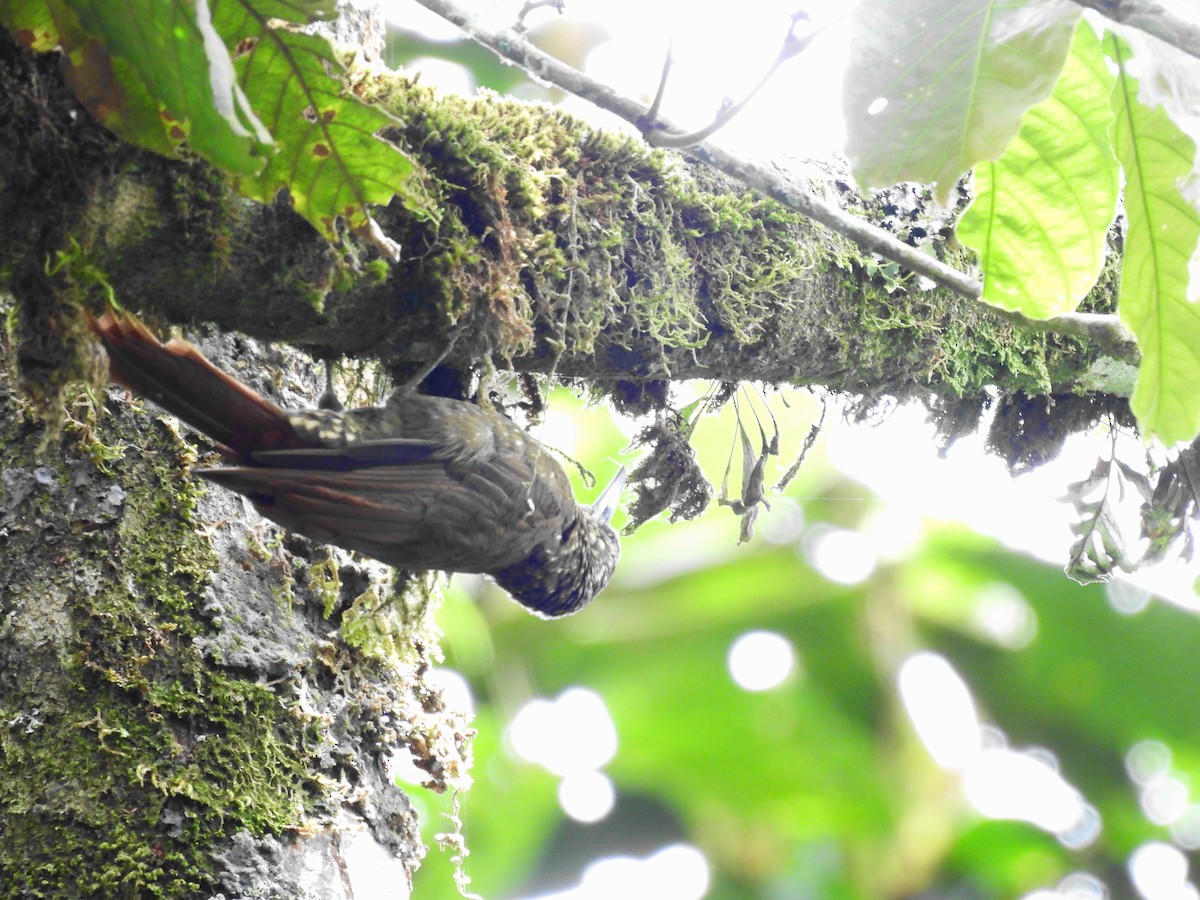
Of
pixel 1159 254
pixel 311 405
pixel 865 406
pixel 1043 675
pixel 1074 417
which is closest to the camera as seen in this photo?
pixel 1159 254

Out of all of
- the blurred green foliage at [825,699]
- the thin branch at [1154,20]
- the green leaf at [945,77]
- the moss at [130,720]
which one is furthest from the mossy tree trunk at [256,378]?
the blurred green foliage at [825,699]

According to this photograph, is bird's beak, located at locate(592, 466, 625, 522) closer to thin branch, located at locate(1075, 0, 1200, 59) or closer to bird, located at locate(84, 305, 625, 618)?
bird, located at locate(84, 305, 625, 618)

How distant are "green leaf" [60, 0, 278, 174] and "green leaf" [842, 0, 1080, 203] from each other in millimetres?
810

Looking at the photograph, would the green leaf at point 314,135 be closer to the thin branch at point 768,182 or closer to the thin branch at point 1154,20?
the thin branch at point 768,182

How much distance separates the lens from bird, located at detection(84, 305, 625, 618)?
1762 millimetres

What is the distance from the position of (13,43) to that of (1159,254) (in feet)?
5.22

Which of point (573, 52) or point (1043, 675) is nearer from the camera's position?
point (573, 52)

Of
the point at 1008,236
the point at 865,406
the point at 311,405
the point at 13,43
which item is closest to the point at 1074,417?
the point at 865,406

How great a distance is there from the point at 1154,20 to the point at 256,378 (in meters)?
1.66

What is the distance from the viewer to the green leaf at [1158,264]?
1.54 meters

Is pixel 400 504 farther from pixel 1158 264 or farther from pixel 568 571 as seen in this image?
pixel 1158 264

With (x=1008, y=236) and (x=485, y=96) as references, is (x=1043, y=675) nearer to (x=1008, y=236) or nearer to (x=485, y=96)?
(x=1008, y=236)

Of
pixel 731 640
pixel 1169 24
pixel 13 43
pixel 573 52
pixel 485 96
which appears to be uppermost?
pixel 1169 24

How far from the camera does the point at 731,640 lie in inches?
172
